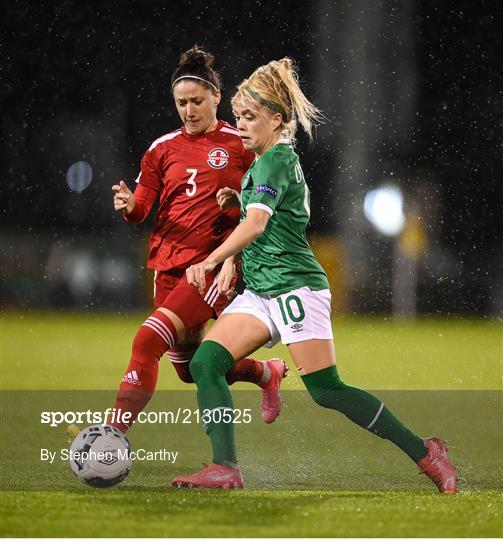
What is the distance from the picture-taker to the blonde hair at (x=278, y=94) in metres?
5.05

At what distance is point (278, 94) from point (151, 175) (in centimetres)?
99

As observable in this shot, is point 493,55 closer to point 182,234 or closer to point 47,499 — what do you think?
point 182,234

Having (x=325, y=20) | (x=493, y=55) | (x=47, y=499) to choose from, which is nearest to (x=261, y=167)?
(x=47, y=499)

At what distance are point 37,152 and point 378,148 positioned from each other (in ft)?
25.6

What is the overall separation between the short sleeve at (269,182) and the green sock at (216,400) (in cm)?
65

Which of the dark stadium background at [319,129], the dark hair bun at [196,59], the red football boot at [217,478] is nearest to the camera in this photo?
the red football boot at [217,478]

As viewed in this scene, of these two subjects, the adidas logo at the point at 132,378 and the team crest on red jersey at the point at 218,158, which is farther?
the team crest on red jersey at the point at 218,158

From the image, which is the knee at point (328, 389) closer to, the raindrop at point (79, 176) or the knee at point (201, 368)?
the knee at point (201, 368)

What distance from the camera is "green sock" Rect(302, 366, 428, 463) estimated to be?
4.95 metres

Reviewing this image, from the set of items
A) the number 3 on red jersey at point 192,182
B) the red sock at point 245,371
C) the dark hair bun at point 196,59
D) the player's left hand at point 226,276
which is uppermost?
the dark hair bun at point 196,59

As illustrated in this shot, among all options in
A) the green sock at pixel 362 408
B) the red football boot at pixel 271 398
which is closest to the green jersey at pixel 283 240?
the green sock at pixel 362 408

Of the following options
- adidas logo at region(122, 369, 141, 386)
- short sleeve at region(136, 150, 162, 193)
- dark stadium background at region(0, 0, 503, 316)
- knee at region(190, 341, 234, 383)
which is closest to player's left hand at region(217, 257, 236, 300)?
knee at region(190, 341, 234, 383)

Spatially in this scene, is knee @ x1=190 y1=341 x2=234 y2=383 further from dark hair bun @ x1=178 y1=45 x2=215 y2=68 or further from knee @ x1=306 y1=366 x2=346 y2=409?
dark hair bun @ x1=178 y1=45 x2=215 y2=68

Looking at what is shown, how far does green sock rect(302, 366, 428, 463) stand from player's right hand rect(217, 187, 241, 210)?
977 mm
